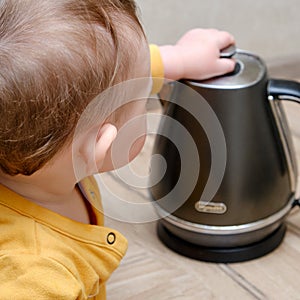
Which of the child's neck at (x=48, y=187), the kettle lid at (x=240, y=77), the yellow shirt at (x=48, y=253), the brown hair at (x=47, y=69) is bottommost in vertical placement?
the yellow shirt at (x=48, y=253)

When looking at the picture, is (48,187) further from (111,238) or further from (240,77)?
(240,77)

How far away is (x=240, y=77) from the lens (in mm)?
685

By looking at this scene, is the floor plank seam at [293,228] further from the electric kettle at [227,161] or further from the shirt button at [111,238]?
the shirt button at [111,238]

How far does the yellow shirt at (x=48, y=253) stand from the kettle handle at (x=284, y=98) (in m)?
0.23

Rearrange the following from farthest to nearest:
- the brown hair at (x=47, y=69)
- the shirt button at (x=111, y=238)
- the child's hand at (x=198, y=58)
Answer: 1. the child's hand at (x=198, y=58)
2. the shirt button at (x=111, y=238)
3. the brown hair at (x=47, y=69)

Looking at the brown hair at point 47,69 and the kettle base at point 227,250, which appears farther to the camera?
the kettle base at point 227,250

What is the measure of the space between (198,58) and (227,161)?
12 centimetres

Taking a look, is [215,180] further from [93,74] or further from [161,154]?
[93,74]

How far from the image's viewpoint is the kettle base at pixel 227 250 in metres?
0.73

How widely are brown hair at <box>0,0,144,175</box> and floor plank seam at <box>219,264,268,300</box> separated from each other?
1.02ft

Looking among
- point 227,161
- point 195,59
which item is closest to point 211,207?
point 227,161

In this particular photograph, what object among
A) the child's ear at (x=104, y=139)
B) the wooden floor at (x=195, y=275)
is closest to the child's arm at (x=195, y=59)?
the wooden floor at (x=195, y=275)

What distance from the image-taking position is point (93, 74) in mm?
472

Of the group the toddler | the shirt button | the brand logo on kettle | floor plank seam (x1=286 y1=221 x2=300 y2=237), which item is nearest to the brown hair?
the toddler
